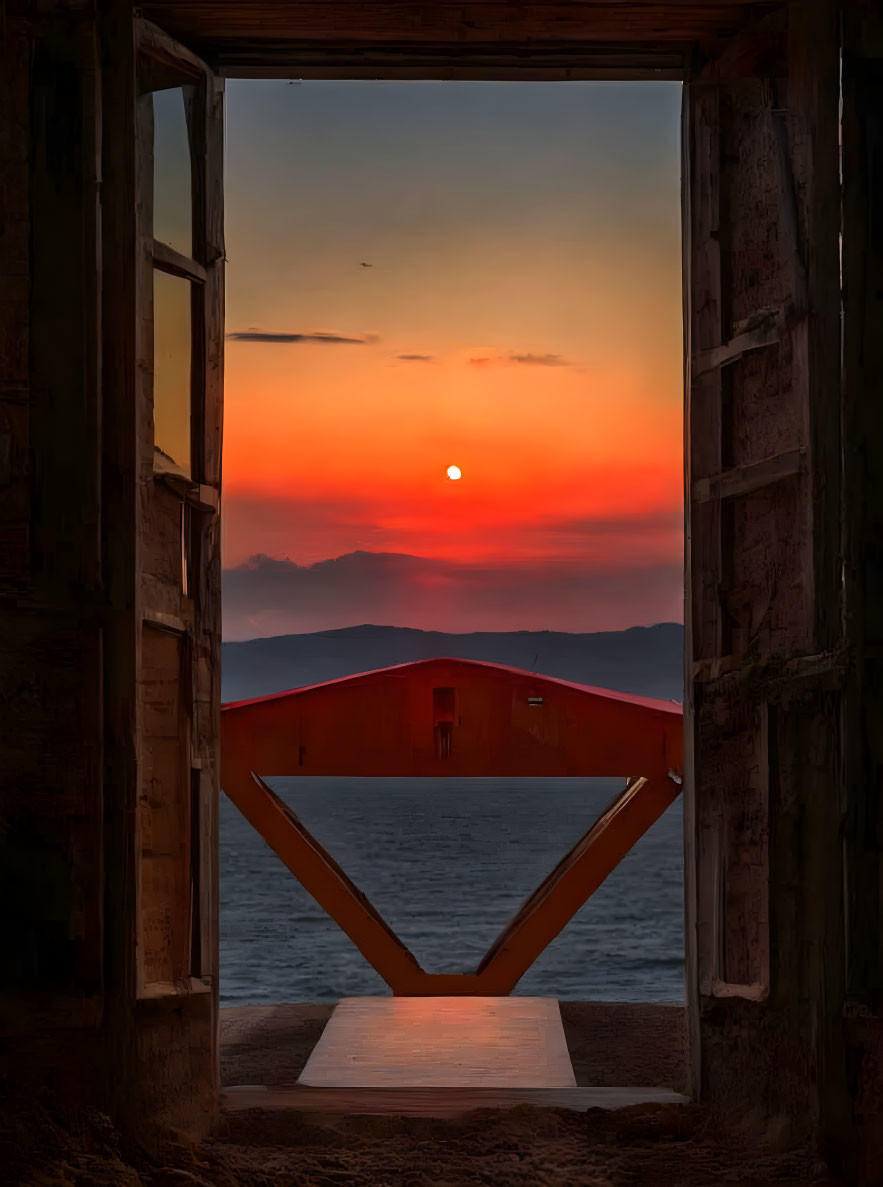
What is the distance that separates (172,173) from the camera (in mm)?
4426

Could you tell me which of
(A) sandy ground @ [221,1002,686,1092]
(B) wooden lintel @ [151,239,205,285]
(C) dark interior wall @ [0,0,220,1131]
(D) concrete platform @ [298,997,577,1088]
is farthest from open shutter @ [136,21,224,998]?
(A) sandy ground @ [221,1002,686,1092]

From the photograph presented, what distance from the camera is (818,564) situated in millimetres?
3967

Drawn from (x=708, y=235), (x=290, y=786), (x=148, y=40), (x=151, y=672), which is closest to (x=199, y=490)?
(x=151, y=672)

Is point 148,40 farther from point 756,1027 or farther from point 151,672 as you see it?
point 756,1027

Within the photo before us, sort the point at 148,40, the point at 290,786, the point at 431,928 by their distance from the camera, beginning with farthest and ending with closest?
the point at 290,786
the point at 431,928
the point at 148,40

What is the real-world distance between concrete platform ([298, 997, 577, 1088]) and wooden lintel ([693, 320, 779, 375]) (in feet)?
11.7

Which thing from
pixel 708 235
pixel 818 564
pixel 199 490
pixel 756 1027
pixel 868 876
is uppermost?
pixel 708 235

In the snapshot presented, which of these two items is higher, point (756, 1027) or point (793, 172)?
point (793, 172)

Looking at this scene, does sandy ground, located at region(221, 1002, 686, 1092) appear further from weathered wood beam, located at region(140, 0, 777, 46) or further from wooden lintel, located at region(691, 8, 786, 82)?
weathered wood beam, located at region(140, 0, 777, 46)

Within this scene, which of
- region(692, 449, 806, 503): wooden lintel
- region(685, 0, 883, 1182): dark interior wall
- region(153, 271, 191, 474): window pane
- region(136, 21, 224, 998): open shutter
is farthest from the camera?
region(153, 271, 191, 474): window pane

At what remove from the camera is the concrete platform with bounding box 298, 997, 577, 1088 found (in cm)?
640

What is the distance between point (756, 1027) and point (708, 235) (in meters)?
2.90

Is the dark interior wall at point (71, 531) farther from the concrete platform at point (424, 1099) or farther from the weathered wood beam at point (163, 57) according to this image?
the concrete platform at point (424, 1099)

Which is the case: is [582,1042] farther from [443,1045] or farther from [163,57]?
[163,57]
